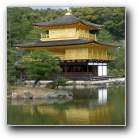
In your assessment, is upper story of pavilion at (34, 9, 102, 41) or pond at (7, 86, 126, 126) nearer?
pond at (7, 86, 126, 126)

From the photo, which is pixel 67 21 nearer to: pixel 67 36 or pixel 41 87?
pixel 67 36

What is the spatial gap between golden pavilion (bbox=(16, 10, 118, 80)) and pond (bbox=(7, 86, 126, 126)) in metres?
0.56

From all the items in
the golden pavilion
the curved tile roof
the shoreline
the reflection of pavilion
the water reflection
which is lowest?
the reflection of pavilion

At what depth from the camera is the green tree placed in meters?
6.60

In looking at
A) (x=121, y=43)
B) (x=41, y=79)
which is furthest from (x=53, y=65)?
(x=121, y=43)

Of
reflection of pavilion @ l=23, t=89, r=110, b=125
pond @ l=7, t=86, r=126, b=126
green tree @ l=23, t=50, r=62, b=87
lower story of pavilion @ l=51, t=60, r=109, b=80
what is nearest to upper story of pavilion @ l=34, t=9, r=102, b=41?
green tree @ l=23, t=50, r=62, b=87

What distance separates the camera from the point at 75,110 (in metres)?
6.17

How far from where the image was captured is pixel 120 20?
6.23m

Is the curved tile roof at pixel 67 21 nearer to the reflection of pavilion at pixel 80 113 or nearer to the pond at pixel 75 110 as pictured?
the pond at pixel 75 110

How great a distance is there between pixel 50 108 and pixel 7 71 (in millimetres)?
924

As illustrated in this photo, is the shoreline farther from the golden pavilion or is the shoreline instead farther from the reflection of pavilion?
the reflection of pavilion

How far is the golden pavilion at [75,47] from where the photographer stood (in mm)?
6754

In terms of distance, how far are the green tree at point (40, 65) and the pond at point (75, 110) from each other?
452mm
